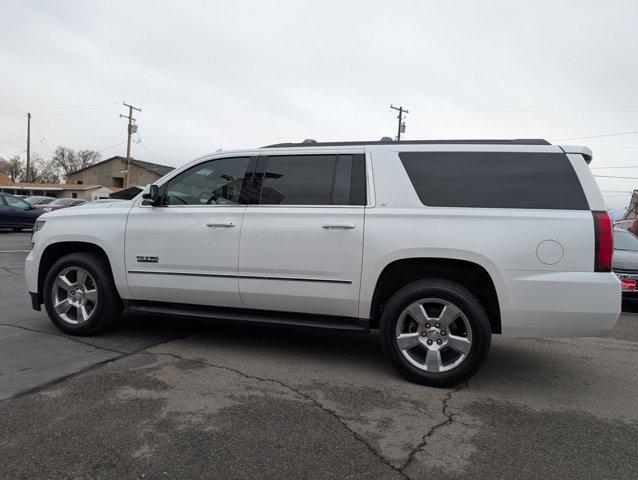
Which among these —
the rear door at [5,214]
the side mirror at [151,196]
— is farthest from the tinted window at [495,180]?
the rear door at [5,214]

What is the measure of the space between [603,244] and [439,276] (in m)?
1.23

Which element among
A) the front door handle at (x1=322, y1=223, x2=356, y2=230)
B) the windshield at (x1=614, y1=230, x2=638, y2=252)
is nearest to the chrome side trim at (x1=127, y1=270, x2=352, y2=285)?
the front door handle at (x1=322, y1=223, x2=356, y2=230)

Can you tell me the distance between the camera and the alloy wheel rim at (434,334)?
378 centimetres

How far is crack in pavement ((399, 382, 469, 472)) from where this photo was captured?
2701mm

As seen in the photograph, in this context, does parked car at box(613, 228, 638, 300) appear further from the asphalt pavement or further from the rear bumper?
the rear bumper

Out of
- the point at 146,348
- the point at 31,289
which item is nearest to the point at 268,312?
the point at 146,348

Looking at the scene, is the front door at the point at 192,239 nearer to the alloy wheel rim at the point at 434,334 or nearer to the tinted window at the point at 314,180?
the tinted window at the point at 314,180

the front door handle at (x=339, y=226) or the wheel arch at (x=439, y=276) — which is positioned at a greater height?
the front door handle at (x=339, y=226)

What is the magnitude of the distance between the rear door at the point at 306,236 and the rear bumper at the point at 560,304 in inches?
49.0

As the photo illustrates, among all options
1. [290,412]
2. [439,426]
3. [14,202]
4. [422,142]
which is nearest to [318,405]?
[290,412]

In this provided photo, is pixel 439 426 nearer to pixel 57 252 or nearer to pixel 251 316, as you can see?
pixel 251 316

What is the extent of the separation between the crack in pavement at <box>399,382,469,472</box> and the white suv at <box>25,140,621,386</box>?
0.50 feet

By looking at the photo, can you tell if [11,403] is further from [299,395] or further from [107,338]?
[299,395]

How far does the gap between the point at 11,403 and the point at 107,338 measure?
1.65 meters
